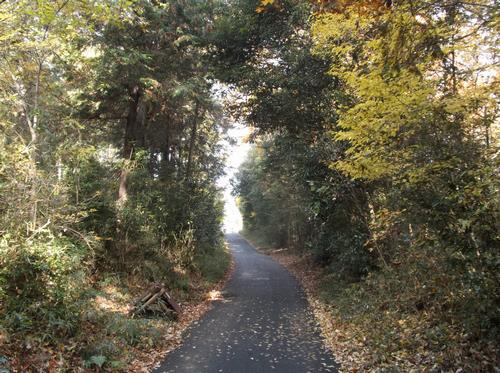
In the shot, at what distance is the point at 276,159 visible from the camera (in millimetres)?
19906

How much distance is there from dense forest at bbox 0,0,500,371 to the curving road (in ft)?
2.58

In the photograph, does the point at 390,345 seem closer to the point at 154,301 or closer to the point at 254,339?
the point at 254,339

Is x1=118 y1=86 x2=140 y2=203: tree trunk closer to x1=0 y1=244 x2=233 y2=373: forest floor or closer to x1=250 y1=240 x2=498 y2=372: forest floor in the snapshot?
x1=0 y1=244 x2=233 y2=373: forest floor

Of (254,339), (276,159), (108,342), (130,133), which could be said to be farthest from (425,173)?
(276,159)

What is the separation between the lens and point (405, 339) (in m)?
7.02

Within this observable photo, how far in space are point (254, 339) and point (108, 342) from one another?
3203 millimetres

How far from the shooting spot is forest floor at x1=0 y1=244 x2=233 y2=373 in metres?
5.78

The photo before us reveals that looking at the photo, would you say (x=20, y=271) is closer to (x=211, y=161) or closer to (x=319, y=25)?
(x=319, y=25)

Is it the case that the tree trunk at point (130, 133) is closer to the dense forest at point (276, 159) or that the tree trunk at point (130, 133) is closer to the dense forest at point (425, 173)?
the dense forest at point (276, 159)

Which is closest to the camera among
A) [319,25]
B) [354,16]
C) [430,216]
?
[430,216]

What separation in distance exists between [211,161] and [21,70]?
1311 cm

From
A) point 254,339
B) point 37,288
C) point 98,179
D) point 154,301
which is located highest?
point 98,179

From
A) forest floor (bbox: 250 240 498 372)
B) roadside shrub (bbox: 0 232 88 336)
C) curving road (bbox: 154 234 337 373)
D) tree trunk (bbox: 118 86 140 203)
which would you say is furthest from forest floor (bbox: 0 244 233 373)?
forest floor (bbox: 250 240 498 372)

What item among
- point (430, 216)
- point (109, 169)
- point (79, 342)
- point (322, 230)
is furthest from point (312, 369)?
point (109, 169)
